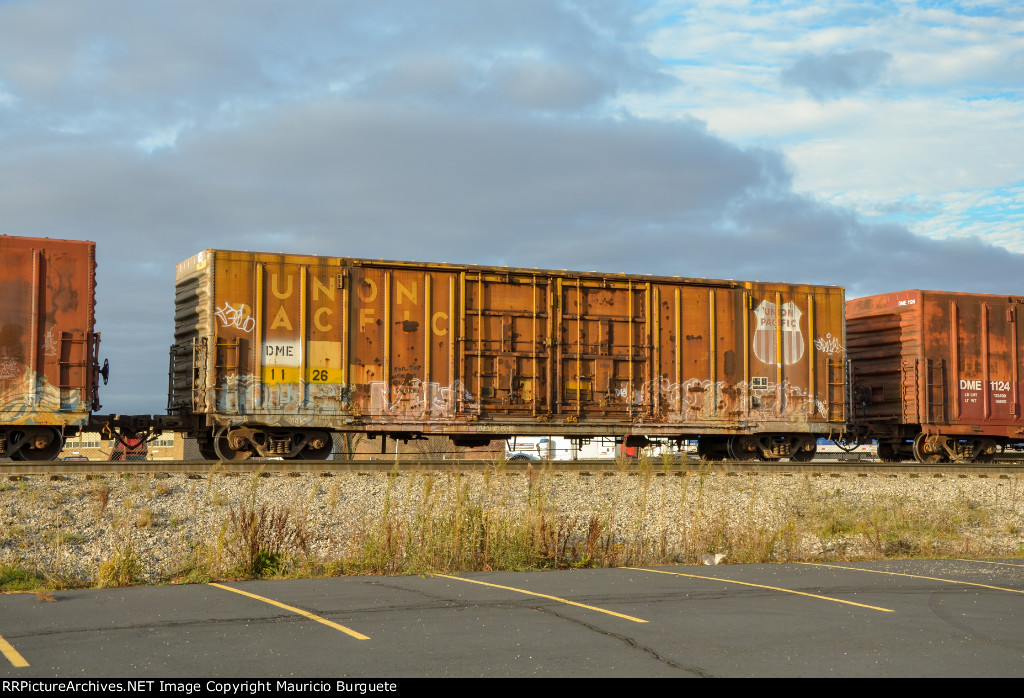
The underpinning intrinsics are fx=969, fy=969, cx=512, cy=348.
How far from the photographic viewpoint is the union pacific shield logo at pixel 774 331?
20922 mm

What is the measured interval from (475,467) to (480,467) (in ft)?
1.46

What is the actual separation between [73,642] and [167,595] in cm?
225

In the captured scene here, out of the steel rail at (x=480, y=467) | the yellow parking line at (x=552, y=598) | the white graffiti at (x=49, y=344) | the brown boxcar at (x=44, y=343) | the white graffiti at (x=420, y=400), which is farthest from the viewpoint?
the white graffiti at (x=420, y=400)

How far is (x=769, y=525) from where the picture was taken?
15.0m

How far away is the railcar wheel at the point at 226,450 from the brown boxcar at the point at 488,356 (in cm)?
4

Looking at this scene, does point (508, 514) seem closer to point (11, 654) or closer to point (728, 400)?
point (11, 654)

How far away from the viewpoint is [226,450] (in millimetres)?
17984

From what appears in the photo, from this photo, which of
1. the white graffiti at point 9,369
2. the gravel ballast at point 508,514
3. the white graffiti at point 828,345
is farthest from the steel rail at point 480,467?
the white graffiti at point 828,345

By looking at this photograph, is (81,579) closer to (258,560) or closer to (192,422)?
(258,560)

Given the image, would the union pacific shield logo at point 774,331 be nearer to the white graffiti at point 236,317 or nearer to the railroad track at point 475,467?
the railroad track at point 475,467

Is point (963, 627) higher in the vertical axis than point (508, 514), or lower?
lower

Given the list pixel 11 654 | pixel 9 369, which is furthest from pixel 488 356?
pixel 11 654

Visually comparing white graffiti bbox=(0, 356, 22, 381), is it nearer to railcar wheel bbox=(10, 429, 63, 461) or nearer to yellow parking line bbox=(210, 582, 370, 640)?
railcar wheel bbox=(10, 429, 63, 461)

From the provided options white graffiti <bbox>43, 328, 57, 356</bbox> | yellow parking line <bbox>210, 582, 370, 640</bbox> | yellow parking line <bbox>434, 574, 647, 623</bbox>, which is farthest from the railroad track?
yellow parking line <bbox>210, 582, 370, 640</bbox>
